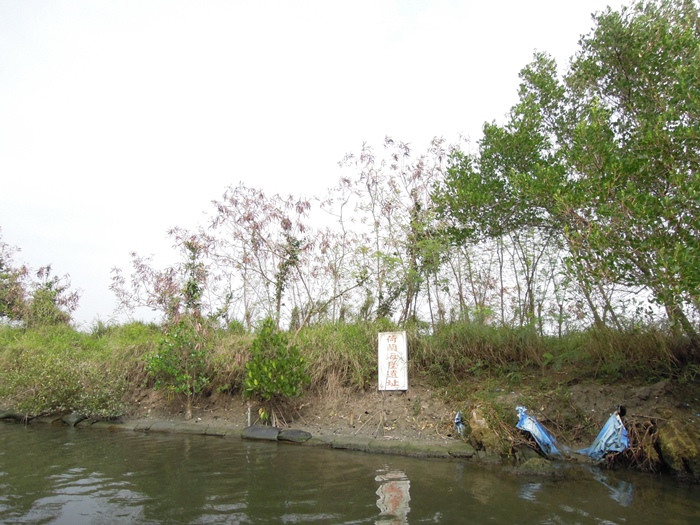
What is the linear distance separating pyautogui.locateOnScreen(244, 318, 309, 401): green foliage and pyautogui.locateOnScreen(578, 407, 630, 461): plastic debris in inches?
172

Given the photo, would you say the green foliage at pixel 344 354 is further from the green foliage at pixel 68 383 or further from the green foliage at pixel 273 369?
the green foliage at pixel 68 383

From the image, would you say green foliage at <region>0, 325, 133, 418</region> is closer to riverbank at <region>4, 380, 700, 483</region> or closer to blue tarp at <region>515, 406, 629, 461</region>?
riverbank at <region>4, 380, 700, 483</region>

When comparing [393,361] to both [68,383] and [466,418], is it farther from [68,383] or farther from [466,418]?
[68,383]

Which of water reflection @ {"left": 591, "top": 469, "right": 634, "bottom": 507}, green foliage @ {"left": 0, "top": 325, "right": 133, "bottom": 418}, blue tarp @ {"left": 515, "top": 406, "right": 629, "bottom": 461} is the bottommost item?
water reflection @ {"left": 591, "top": 469, "right": 634, "bottom": 507}

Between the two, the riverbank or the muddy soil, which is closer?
the riverbank

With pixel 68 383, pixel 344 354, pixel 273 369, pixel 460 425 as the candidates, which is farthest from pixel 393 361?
pixel 68 383

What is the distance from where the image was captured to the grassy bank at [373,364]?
656 cm

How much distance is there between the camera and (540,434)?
5.89 m

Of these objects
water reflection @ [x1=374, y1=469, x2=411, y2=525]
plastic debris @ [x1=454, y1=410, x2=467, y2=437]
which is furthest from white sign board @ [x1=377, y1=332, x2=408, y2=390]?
water reflection @ [x1=374, y1=469, x2=411, y2=525]

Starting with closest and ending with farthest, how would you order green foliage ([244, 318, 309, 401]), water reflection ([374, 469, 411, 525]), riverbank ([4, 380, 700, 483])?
water reflection ([374, 469, 411, 525]) < riverbank ([4, 380, 700, 483]) < green foliage ([244, 318, 309, 401])

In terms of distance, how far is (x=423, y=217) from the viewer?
9.30 meters

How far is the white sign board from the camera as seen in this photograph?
25.5 feet

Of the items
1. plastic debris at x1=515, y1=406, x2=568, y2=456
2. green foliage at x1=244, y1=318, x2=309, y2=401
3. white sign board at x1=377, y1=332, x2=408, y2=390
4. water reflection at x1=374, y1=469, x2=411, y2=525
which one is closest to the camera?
water reflection at x1=374, y1=469, x2=411, y2=525

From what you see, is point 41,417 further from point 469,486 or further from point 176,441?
point 469,486
